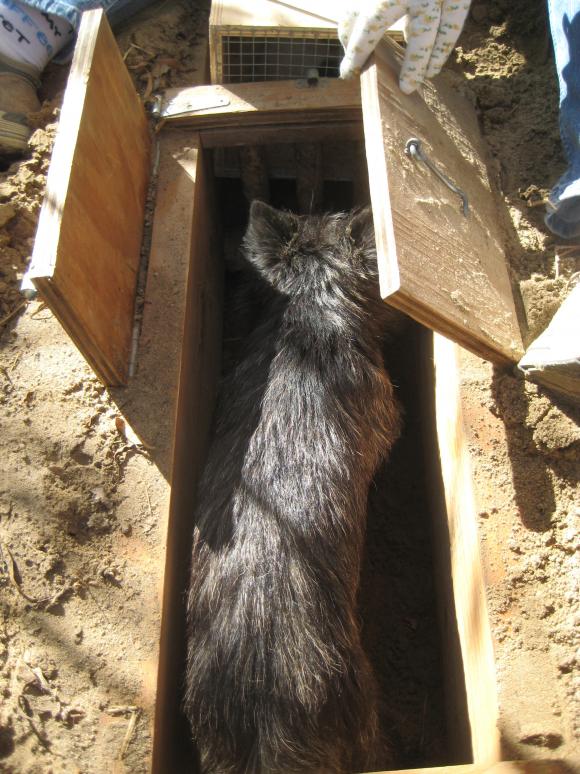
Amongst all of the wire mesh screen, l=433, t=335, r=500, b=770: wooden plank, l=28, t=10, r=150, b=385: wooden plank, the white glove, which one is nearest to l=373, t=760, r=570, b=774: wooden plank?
l=433, t=335, r=500, b=770: wooden plank

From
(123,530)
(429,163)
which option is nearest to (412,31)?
(429,163)

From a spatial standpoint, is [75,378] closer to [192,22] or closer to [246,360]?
[246,360]

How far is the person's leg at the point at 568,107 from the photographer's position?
2506mm

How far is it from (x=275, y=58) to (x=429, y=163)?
44.2 inches

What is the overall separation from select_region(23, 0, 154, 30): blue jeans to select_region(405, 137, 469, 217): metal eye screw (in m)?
1.66

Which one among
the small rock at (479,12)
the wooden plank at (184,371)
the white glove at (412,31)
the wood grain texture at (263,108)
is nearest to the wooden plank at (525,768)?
the wooden plank at (184,371)

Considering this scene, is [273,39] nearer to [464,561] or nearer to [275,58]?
[275,58]

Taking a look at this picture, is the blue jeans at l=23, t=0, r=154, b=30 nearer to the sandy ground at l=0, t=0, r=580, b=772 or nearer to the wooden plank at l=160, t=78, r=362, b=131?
the wooden plank at l=160, t=78, r=362, b=131

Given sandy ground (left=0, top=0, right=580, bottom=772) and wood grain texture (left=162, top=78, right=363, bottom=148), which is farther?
wood grain texture (left=162, top=78, right=363, bottom=148)

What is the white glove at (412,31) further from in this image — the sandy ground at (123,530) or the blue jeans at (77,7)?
the blue jeans at (77,7)

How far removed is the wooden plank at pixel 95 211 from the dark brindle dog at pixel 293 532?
54 centimetres

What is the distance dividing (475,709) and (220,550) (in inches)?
37.3

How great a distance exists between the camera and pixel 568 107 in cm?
255

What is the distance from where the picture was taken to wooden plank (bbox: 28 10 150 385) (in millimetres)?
2006
